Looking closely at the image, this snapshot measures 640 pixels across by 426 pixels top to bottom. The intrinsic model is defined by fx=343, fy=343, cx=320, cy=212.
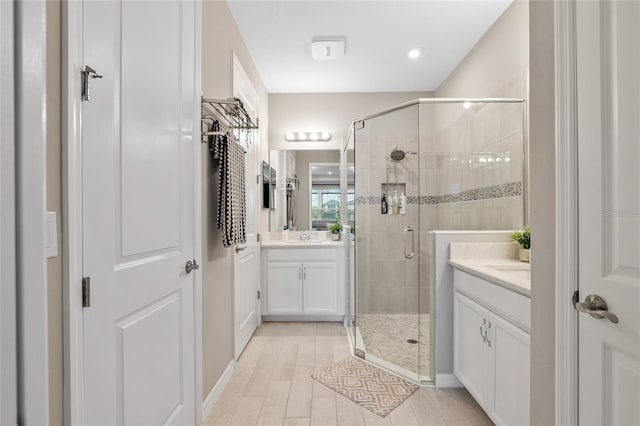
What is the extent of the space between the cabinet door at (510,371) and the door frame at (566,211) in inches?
14.9

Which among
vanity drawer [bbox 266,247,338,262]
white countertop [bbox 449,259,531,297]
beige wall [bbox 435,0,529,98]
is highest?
beige wall [bbox 435,0,529,98]

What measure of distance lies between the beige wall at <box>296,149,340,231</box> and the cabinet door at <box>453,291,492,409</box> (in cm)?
218

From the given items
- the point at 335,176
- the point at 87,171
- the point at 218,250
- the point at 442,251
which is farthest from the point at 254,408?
the point at 335,176

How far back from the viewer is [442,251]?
2.29m

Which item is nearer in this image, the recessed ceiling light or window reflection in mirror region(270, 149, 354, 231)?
the recessed ceiling light

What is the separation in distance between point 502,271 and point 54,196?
2.07 m

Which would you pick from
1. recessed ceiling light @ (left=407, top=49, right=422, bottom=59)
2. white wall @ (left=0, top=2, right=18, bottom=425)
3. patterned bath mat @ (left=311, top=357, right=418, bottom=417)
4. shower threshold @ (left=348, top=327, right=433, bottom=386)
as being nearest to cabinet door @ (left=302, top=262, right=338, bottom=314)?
shower threshold @ (left=348, top=327, right=433, bottom=386)

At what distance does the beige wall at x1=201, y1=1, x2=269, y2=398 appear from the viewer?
2.01m

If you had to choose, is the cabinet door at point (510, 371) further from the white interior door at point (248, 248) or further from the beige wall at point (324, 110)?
the beige wall at point (324, 110)

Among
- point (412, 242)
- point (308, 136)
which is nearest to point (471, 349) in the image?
point (412, 242)

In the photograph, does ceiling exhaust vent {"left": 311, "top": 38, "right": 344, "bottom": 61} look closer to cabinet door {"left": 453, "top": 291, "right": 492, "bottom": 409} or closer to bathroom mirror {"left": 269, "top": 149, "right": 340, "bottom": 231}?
bathroom mirror {"left": 269, "top": 149, "right": 340, "bottom": 231}

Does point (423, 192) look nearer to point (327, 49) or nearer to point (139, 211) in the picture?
point (327, 49)

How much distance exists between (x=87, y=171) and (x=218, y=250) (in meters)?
1.33

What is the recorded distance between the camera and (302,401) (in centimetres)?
212
